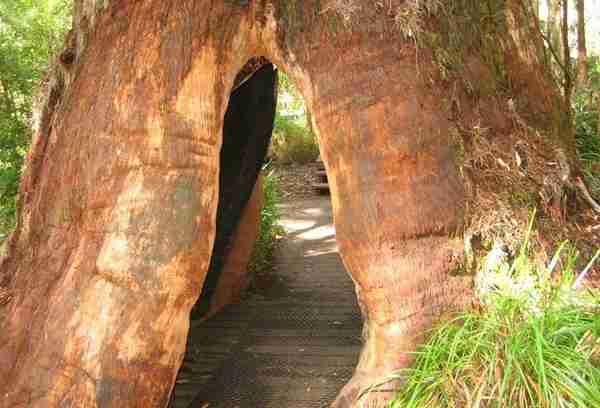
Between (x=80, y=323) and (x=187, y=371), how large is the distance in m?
1.90

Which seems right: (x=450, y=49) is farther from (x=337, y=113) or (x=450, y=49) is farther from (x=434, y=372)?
(x=434, y=372)

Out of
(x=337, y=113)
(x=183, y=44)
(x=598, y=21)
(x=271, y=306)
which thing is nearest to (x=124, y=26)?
(x=183, y=44)

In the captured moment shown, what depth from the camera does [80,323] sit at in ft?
10.1

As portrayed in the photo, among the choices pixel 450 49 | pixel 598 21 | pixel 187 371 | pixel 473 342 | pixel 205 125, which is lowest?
pixel 187 371

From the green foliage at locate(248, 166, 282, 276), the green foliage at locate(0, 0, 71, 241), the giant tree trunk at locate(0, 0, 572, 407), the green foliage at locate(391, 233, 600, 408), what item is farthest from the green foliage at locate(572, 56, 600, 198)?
the green foliage at locate(0, 0, 71, 241)

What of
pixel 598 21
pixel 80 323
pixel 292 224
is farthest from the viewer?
pixel 598 21

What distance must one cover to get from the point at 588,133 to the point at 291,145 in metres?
12.7

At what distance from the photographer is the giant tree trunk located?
121 inches

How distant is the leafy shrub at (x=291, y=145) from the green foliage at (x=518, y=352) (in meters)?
15.1

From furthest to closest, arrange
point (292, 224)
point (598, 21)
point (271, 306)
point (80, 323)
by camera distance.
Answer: point (598, 21), point (292, 224), point (271, 306), point (80, 323)

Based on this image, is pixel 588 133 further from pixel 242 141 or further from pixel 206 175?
pixel 206 175

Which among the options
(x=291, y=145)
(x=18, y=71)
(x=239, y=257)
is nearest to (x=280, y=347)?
(x=239, y=257)

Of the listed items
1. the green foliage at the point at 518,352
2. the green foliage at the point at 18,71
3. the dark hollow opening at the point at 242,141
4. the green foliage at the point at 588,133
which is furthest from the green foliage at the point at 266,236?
the green foliage at the point at 518,352

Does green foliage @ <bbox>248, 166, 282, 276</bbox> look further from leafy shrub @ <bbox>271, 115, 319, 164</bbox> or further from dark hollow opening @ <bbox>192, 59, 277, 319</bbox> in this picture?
leafy shrub @ <bbox>271, 115, 319, 164</bbox>
